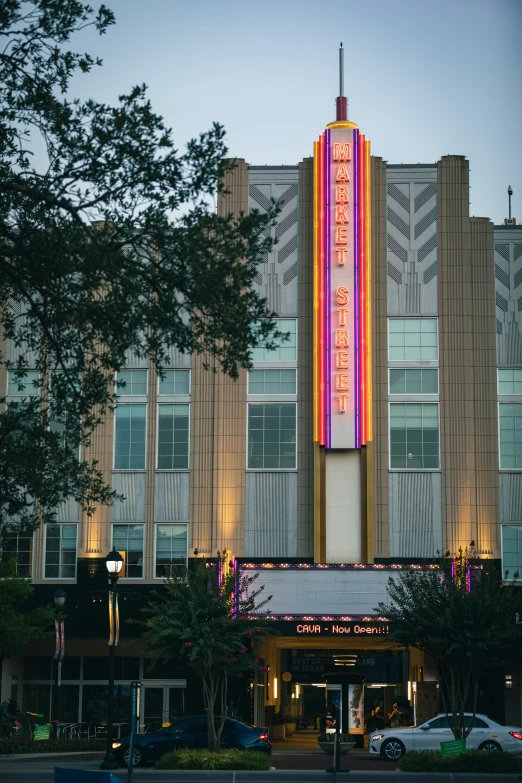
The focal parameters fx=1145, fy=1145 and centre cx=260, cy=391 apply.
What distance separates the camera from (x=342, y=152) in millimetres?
45938

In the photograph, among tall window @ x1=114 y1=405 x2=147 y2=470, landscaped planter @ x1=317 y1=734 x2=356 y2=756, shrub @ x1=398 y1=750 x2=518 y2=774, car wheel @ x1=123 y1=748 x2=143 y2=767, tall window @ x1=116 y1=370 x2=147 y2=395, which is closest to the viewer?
shrub @ x1=398 y1=750 x2=518 y2=774

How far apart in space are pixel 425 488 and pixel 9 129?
28.5 metres

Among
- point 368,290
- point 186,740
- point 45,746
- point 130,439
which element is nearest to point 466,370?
point 368,290

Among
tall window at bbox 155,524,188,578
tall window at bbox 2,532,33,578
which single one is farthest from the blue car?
tall window at bbox 2,532,33,578

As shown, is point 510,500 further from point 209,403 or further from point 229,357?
point 229,357

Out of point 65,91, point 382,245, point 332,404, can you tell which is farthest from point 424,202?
point 65,91

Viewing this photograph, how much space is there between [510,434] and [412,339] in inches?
212

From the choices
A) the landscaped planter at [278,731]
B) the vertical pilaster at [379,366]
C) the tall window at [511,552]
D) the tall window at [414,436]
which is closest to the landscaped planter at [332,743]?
the vertical pilaster at [379,366]

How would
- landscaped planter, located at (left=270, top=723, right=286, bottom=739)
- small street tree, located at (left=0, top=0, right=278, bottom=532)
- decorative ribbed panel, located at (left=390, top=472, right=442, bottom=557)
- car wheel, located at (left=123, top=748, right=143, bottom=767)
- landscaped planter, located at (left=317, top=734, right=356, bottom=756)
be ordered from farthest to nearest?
1. landscaped planter, located at (left=270, top=723, right=286, bottom=739)
2. decorative ribbed panel, located at (left=390, top=472, right=442, bottom=557)
3. landscaped planter, located at (left=317, top=734, right=356, bottom=756)
4. car wheel, located at (left=123, top=748, right=143, bottom=767)
5. small street tree, located at (left=0, top=0, right=278, bottom=532)

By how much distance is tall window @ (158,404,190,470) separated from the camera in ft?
150

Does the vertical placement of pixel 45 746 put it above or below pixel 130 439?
below

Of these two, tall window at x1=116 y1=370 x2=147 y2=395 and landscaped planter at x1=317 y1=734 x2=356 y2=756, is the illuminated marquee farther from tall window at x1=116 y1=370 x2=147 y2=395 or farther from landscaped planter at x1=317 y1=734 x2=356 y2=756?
landscaped planter at x1=317 y1=734 x2=356 y2=756

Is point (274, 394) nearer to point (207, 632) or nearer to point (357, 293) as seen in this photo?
point (357, 293)

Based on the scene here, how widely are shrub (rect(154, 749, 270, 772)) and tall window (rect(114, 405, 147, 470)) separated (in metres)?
16.4
